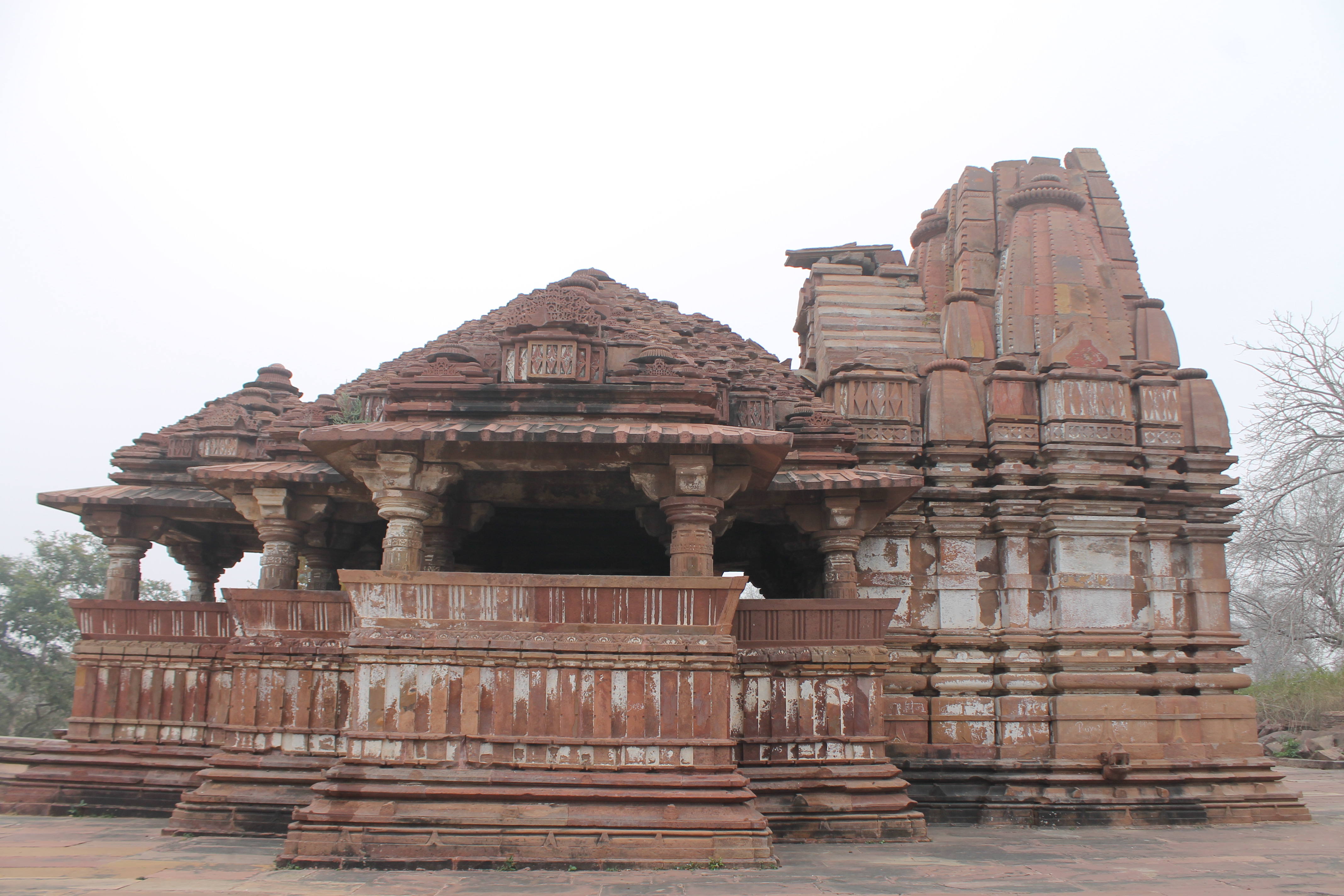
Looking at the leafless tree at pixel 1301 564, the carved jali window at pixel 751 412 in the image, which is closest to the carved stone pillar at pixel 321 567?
the carved jali window at pixel 751 412

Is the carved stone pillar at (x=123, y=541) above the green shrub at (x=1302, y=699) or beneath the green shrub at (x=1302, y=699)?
above

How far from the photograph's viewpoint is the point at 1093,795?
9.82m

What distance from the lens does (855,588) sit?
9.39 meters

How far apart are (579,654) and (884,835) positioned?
127 inches

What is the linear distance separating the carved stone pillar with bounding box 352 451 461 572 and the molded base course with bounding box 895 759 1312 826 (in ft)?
19.2

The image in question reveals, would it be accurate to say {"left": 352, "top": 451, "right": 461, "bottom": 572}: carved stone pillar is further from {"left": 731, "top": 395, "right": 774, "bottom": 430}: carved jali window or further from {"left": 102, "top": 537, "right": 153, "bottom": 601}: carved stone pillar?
{"left": 102, "top": 537, "right": 153, "bottom": 601}: carved stone pillar

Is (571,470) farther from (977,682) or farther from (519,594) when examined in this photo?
(977,682)

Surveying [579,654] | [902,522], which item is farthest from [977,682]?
[579,654]

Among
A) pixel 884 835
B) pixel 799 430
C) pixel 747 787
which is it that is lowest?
pixel 884 835

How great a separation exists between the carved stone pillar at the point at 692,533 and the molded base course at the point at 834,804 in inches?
77.5

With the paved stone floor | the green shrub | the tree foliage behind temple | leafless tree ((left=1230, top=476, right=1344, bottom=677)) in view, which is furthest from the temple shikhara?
the tree foliage behind temple

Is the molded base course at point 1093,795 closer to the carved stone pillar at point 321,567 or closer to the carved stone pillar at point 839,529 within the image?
the carved stone pillar at point 839,529

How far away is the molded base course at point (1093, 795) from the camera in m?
9.73

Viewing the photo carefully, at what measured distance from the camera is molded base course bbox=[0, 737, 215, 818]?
975 cm
